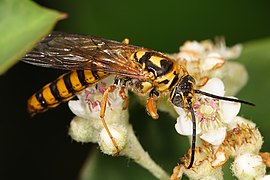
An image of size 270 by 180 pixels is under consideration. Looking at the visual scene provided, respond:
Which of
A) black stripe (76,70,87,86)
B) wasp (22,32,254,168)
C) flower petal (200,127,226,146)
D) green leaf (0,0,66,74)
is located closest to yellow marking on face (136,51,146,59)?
wasp (22,32,254,168)

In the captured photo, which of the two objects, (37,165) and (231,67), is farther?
(37,165)

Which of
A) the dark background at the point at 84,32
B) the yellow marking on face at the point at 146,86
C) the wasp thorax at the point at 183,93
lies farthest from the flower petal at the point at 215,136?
the dark background at the point at 84,32

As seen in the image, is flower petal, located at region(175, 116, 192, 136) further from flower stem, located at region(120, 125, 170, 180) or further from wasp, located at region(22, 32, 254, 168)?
flower stem, located at region(120, 125, 170, 180)

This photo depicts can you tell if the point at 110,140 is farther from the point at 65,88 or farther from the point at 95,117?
the point at 65,88

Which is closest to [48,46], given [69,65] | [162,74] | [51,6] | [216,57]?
[69,65]

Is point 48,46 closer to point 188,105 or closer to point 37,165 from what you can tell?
point 188,105

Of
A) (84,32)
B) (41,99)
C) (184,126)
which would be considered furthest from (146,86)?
(84,32)
